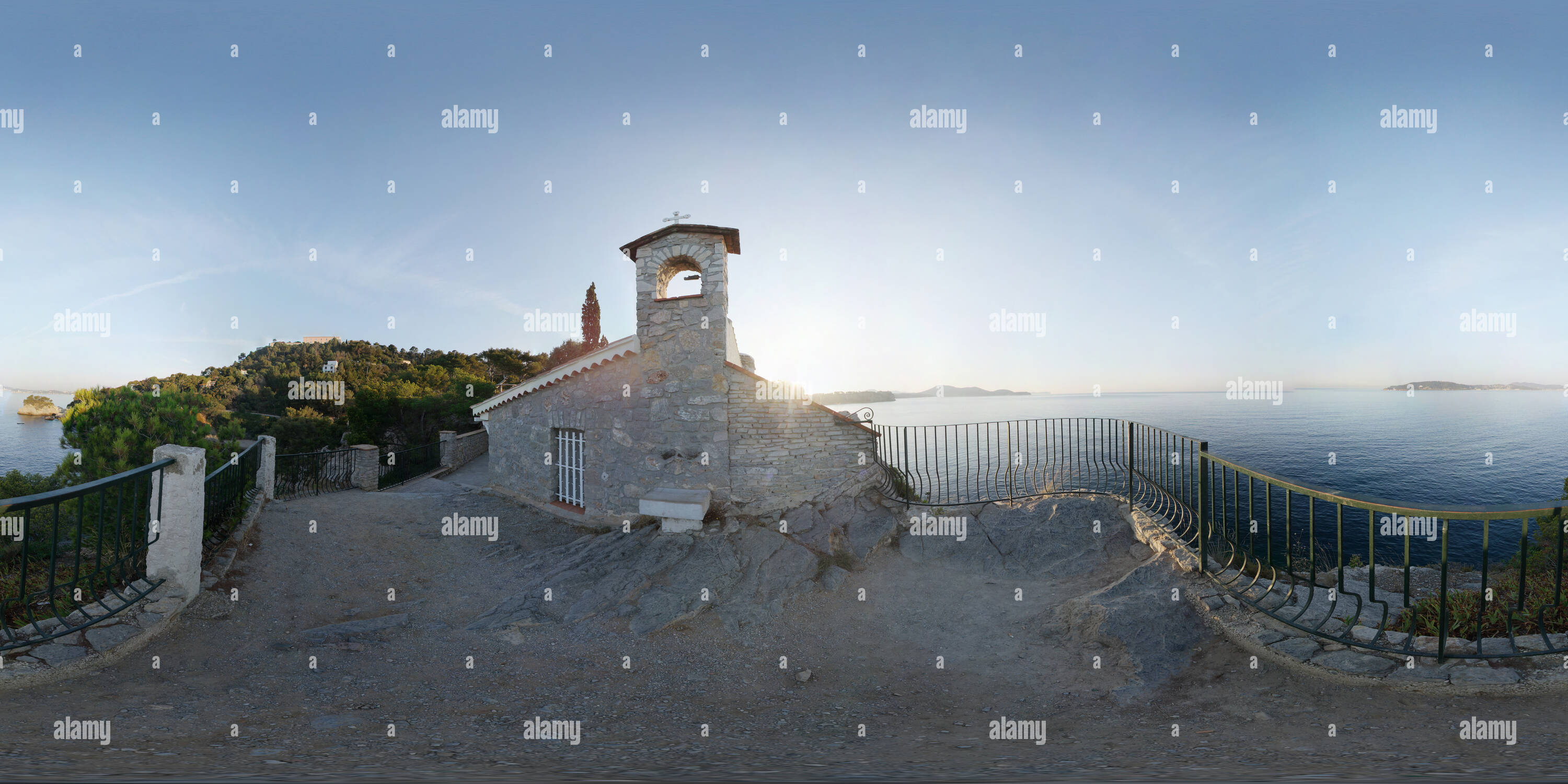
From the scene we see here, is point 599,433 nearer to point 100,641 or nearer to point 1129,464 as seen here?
point 100,641

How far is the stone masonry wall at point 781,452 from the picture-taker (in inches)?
382

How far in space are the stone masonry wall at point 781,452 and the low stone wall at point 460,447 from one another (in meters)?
14.9

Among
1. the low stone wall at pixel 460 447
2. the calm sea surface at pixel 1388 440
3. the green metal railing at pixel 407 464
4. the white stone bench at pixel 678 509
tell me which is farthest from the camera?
the calm sea surface at pixel 1388 440

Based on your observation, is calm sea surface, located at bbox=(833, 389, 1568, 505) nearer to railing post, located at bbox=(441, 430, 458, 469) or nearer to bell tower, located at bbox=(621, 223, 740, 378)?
bell tower, located at bbox=(621, 223, 740, 378)

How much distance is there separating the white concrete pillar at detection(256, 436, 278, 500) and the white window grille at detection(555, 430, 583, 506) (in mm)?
5215

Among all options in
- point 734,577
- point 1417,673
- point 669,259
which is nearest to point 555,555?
point 734,577

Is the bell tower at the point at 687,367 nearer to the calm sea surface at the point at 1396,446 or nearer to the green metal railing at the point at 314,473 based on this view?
the calm sea surface at the point at 1396,446

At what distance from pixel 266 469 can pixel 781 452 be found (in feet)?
34.0

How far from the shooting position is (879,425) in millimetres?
10328

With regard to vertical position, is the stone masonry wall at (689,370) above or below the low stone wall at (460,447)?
above

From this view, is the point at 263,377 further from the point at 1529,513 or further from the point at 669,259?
the point at 1529,513

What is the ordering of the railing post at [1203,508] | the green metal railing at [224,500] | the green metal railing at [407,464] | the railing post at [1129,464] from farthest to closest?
the green metal railing at [407,464] < the railing post at [1129,464] < the green metal railing at [224,500] < the railing post at [1203,508]

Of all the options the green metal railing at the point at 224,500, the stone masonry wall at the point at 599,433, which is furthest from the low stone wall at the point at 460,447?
the green metal railing at the point at 224,500

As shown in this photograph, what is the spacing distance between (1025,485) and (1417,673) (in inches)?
238
